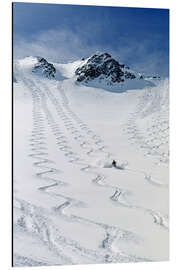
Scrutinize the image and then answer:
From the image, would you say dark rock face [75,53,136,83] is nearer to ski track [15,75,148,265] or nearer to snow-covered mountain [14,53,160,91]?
snow-covered mountain [14,53,160,91]

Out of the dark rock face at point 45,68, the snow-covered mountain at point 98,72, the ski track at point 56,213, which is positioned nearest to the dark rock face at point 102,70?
the snow-covered mountain at point 98,72

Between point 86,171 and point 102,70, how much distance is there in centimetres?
74

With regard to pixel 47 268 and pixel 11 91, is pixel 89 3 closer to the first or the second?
pixel 11 91

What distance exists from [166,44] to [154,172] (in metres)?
0.96

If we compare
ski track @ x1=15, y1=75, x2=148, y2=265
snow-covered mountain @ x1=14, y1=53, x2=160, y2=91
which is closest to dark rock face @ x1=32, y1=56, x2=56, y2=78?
snow-covered mountain @ x1=14, y1=53, x2=160, y2=91

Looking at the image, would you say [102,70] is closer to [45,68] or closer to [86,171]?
[45,68]

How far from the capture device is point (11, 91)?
2.77 m

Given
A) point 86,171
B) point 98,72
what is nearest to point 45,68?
point 98,72

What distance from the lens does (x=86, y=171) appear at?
2906 millimetres

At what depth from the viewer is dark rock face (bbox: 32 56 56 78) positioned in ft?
9.43

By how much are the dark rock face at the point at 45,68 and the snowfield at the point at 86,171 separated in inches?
Result: 1.6
